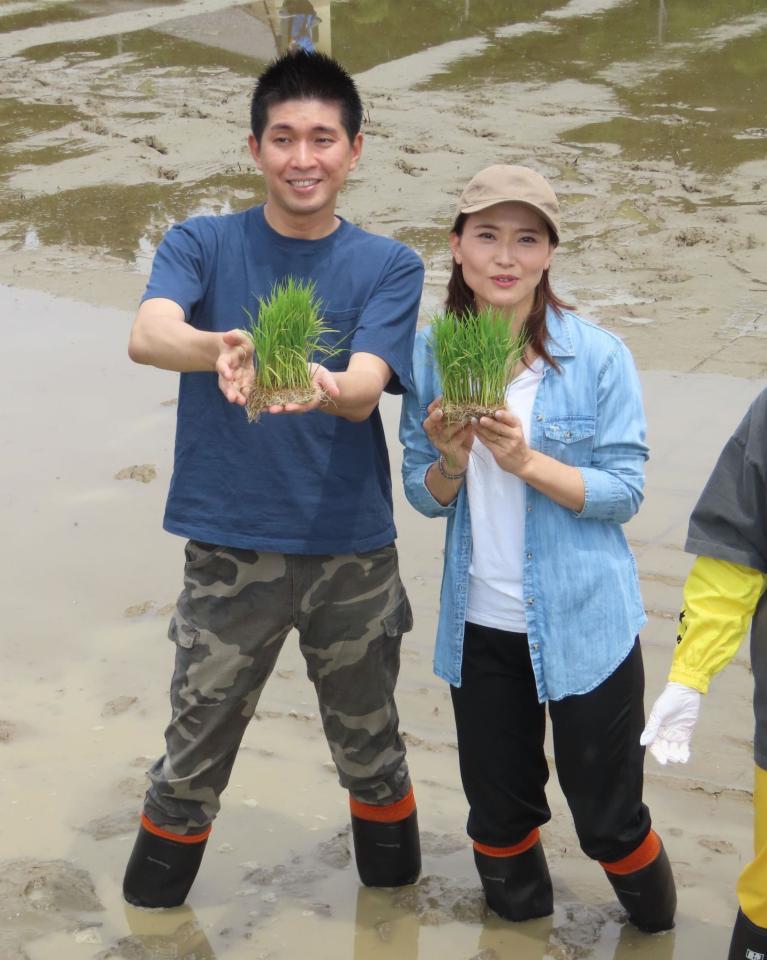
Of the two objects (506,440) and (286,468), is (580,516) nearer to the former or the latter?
(506,440)

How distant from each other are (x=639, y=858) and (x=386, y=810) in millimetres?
679

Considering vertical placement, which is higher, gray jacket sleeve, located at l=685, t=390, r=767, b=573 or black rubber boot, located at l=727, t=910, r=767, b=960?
gray jacket sleeve, located at l=685, t=390, r=767, b=573

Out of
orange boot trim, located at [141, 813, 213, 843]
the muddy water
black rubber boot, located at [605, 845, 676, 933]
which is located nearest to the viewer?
black rubber boot, located at [605, 845, 676, 933]

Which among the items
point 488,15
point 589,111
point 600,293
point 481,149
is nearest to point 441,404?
point 600,293

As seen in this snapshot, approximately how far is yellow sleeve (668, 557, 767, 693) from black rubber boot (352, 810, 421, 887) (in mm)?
1127

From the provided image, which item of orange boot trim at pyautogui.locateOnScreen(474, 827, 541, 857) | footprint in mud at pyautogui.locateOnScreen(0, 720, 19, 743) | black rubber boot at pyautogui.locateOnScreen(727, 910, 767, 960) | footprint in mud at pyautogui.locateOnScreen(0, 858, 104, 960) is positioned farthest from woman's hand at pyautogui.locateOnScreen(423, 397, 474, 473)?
footprint in mud at pyautogui.locateOnScreen(0, 720, 19, 743)

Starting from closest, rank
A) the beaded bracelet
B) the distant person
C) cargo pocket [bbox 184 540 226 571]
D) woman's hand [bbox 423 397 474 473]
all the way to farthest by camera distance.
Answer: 1. woman's hand [bbox 423 397 474 473]
2. the beaded bracelet
3. cargo pocket [bbox 184 540 226 571]
4. the distant person

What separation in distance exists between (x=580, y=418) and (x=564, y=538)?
280 millimetres

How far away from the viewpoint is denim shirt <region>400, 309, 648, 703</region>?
10.5 feet

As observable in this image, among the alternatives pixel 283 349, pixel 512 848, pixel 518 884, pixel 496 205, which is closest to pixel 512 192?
pixel 496 205

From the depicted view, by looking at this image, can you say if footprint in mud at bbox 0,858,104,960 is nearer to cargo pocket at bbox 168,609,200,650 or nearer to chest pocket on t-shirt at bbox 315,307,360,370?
cargo pocket at bbox 168,609,200,650

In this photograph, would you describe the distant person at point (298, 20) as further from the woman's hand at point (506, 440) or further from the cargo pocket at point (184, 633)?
the woman's hand at point (506, 440)

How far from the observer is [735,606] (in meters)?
2.87

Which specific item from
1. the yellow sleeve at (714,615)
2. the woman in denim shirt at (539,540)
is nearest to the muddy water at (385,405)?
the woman in denim shirt at (539,540)
